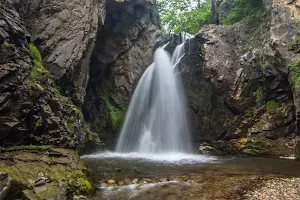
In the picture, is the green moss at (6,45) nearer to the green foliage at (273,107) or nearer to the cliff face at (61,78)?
the cliff face at (61,78)

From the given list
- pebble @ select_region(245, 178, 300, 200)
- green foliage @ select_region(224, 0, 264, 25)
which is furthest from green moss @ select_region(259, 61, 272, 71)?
pebble @ select_region(245, 178, 300, 200)

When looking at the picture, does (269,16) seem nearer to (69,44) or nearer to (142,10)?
(142,10)

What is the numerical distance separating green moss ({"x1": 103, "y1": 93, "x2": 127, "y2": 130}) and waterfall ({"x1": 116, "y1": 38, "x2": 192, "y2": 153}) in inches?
19.6

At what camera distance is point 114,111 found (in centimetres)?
2102

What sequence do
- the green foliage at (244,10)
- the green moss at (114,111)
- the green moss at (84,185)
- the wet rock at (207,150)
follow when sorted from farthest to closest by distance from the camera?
the green foliage at (244,10) → the green moss at (114,111) → the wet rock at (207,150) → the green moss at (84,185)

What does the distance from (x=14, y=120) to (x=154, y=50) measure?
61.4ft

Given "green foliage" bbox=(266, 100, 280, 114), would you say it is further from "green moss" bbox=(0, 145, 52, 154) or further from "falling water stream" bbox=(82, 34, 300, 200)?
"green moss" bbox=(0, 145, 52, 154)

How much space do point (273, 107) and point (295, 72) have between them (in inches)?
116

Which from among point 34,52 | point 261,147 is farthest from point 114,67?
point 261,147

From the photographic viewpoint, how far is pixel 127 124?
20.7 m

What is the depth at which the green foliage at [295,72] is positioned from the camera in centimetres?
1444

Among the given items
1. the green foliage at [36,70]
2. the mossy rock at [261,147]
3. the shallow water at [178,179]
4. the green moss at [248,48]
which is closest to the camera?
the shallow water at [178,179]

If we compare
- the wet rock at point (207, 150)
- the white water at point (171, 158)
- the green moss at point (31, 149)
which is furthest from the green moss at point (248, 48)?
the green moss at point (31, 149)

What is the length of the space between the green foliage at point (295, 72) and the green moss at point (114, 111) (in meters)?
13.0
